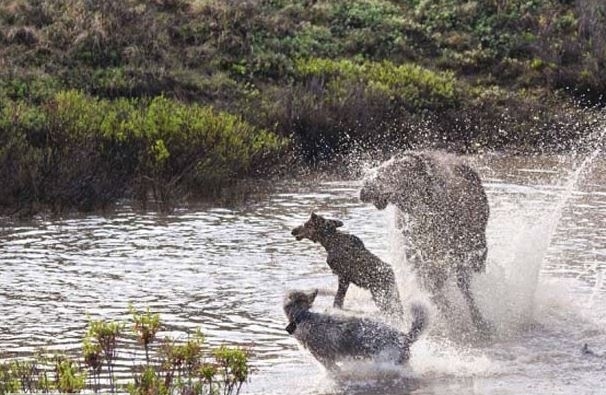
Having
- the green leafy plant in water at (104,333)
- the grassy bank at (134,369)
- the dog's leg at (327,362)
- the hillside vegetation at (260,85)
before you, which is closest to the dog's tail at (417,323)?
the dog's leg at (327,362)

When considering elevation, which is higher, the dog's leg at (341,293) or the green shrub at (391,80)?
the dog's leg at (341,293)

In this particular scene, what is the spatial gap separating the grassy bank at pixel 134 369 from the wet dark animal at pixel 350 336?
1.97 feet

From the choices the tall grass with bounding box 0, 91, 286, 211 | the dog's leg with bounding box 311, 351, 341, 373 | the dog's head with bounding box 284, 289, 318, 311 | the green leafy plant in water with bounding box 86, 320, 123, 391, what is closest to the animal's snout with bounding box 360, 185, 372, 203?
the dog's head with bounding box 284, 289, 318, 311

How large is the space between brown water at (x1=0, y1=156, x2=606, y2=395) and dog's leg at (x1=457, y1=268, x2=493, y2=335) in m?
0.09

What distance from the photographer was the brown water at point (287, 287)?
8.24 metres

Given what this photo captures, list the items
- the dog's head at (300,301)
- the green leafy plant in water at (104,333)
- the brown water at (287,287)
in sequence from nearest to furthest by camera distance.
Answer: the green leafy plant in water at (104,333)
the dog's head at (300,301)
the brown water at (287,287)

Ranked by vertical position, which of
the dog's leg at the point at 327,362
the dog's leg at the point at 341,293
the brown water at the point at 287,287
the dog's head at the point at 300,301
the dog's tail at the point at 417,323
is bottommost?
the brown water at the point at 287,287

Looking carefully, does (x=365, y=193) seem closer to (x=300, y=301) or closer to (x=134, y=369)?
(x=300, y=301)

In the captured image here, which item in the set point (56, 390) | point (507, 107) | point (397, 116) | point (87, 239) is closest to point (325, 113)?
point (397, 116)

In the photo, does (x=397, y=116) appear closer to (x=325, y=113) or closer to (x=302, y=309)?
(x=325, y=113)

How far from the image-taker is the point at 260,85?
21094mm

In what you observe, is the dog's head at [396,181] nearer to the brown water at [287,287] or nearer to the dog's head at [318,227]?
the dog's head at [318,227]

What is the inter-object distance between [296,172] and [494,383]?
9.79m

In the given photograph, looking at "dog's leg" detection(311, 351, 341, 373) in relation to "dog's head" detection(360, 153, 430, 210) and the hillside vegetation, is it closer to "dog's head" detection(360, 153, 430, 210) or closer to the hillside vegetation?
"dog's head" detection(360, 153, 430, 210)
